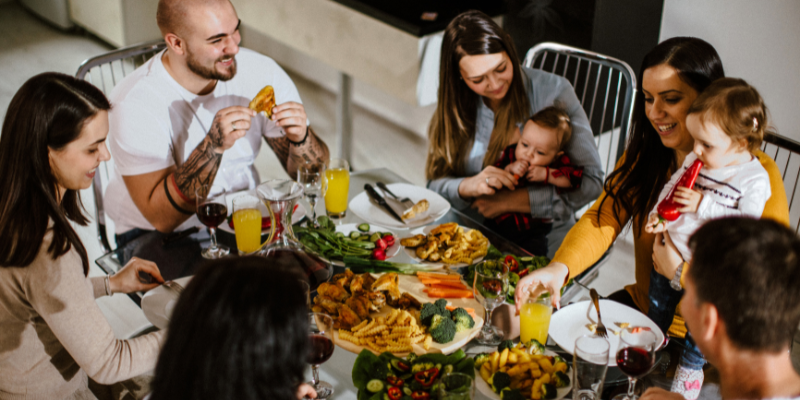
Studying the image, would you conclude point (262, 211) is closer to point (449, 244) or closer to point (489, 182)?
point (449, 244)

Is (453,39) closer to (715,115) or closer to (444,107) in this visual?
(444,107)

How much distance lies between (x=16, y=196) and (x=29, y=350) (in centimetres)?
36

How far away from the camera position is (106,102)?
148 cm

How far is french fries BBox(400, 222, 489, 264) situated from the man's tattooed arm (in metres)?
0.65

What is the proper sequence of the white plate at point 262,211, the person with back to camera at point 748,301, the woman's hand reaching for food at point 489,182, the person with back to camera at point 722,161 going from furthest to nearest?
1. the woman's hand reaching for food at point 489,182
2. the white plate at point 262,211
3. the person with back to camera at point 722,161
4. the person with back to camera at point 748,301

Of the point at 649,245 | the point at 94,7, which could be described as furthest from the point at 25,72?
the point at 649,245

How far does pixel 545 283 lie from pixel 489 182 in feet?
2.29

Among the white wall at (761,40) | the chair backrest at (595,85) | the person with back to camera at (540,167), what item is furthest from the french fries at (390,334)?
the white wall at (761,40)

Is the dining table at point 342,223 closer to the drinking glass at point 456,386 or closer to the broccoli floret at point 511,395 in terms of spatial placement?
the broccoli floret at point 511,395

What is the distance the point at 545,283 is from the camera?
158 cm

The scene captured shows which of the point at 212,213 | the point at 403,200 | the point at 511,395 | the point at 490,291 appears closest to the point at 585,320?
the point at 490,291

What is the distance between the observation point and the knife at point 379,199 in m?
1.96

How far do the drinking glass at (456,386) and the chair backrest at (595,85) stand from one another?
1.56 meters

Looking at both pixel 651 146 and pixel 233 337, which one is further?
pixel 651 146
